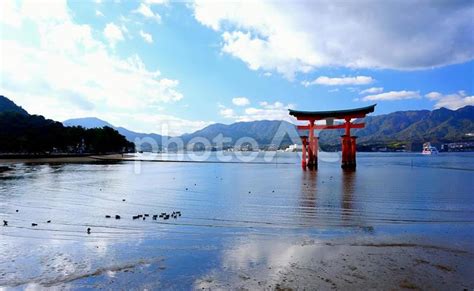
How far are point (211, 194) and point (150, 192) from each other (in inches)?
181

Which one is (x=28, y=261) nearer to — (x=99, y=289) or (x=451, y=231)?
(x=99, y=289)

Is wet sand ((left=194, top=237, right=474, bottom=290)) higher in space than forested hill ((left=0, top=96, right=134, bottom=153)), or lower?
lower

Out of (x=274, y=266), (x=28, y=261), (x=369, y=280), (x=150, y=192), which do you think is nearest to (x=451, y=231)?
(x=369, y=280)

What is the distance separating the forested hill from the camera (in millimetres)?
81062

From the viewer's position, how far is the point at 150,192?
24250 mm

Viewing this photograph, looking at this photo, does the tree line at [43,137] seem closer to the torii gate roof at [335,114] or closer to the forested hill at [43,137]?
the forested hill at [43,137]

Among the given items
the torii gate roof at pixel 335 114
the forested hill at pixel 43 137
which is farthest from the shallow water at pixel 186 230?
the forested hill at pixel 43 137

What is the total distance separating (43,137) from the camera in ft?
287

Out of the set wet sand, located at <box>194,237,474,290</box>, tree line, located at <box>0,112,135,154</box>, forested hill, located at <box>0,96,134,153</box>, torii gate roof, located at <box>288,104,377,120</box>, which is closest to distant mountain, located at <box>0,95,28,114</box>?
forested hill, located at <box>0,96,134,153</box>

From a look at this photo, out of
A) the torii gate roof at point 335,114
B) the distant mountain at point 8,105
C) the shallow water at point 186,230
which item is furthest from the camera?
the distant mountain at point 8,105

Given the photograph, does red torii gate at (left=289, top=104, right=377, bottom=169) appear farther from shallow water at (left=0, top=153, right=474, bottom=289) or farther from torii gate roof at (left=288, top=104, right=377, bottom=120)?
shallow water at (left=0, top=153, right=474, bottom=289)

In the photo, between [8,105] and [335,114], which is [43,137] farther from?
[335,114]

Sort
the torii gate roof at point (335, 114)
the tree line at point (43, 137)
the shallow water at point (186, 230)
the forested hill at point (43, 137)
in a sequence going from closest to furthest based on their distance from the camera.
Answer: the shallow water at point (186, 230) → the torii gate roof at point (335, 114) → the tree line at point (43, 137) → the forested hill at point (43, 137)

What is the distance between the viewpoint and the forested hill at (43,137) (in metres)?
81.1
